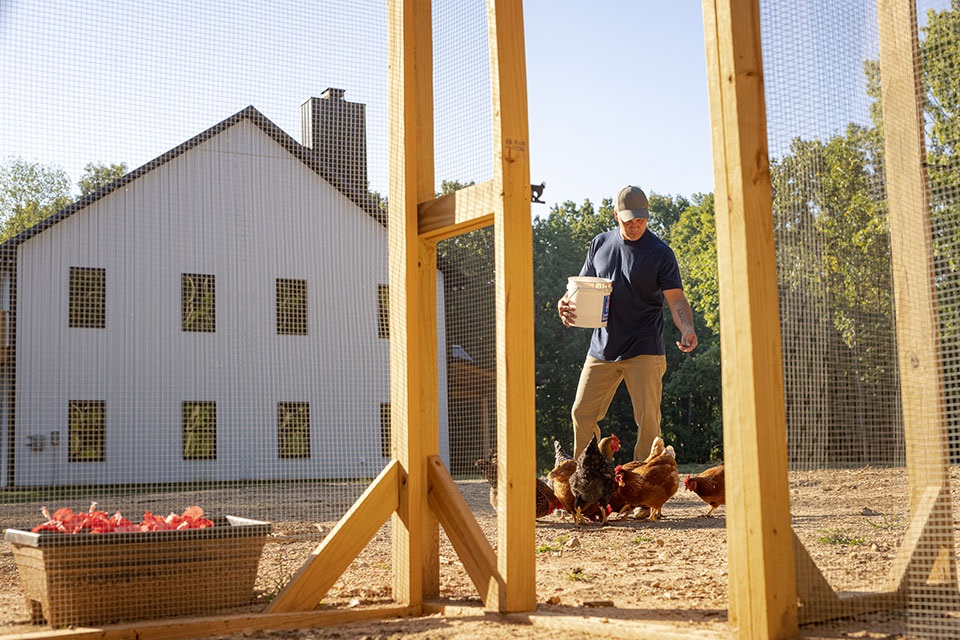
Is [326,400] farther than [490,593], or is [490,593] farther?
[326,400]

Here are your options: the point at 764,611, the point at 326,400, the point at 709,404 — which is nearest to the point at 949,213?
the point at 764,611

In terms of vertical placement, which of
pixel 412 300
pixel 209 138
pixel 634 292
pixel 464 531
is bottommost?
pixel 464 531

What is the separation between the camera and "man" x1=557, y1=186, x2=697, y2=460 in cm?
649

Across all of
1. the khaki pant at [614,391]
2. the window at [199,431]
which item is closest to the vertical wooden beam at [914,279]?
the window at [199,431]

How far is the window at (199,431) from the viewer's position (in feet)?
11.5

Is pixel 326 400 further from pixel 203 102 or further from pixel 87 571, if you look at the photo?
pixel 203 102

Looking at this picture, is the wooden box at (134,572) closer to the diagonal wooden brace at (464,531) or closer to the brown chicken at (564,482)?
the diagonal wooden brace at (464,531)

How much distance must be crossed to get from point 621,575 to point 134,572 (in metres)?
2.12

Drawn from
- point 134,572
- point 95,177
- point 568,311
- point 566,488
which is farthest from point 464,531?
point 566,488

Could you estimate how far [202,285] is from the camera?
12.0ft

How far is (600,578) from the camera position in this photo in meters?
4.29

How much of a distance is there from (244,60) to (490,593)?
2.27 m

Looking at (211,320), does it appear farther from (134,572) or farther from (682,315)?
(682,315)

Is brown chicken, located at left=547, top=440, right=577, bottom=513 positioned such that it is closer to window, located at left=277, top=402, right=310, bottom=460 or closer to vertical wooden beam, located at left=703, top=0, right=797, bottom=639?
window, located at left=277, top=402, right=310, bottom=460
